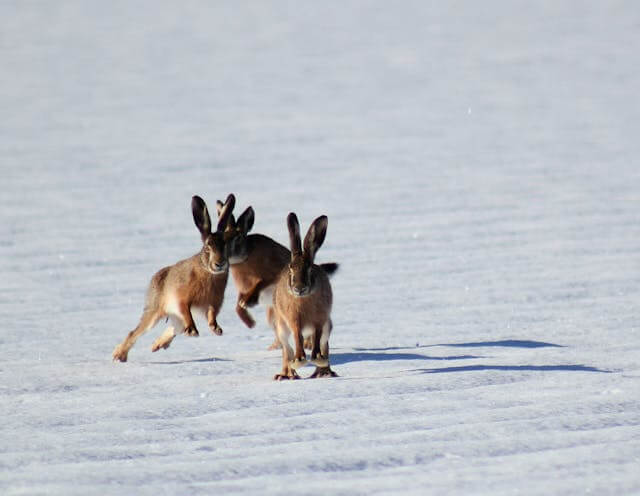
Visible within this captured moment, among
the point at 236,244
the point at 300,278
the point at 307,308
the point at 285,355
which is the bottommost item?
the point at 285,355

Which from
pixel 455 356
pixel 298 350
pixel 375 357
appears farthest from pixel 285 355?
pixel 455 356

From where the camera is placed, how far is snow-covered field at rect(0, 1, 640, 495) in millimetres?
5191

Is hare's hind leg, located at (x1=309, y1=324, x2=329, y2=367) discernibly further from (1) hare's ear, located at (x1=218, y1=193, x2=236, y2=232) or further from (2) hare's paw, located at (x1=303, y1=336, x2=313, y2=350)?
(1) hare's ear, located at (x1=218, y1=193, x2=236, y2=232)

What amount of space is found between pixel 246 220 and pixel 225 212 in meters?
0.41

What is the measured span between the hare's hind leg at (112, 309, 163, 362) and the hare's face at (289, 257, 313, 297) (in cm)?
134

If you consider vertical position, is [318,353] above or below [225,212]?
below

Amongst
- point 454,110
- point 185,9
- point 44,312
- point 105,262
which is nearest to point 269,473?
point 44,312

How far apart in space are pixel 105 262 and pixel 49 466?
220 inches

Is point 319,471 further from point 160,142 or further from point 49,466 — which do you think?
point 160,142

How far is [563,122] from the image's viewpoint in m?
16.1

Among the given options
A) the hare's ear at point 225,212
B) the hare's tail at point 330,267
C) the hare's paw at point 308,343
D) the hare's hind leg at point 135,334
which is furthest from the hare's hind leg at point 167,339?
the hare's tail at point 330,267

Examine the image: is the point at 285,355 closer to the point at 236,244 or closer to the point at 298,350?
the point at 298,350

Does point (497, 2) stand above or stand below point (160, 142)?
above

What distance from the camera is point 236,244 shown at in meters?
7.81
